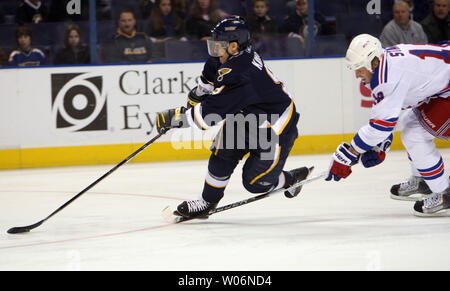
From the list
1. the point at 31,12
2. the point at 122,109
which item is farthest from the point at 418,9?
the point at 31,12

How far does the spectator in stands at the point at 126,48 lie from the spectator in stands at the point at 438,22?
2738 mm

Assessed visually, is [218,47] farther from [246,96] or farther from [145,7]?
[145,7]

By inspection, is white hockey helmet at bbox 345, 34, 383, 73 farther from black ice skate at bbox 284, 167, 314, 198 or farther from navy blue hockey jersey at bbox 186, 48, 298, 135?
black ice skate at bbox 284, 167, 314, 198

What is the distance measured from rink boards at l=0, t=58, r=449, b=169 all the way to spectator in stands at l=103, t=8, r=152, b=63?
0.09 meters

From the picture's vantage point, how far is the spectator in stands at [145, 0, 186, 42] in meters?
7.19

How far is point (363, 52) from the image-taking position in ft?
12.1

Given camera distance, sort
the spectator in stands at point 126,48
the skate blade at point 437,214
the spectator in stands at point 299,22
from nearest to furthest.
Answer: the skate blade at point 437,214
the spectator in stands at point 126,48
the spectator in stands at point 299,22

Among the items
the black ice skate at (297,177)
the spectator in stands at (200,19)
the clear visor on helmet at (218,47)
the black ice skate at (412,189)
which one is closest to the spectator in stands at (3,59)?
the spectator in stands at (200,19)

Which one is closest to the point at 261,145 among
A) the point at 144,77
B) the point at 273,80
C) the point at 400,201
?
the point at 273,80

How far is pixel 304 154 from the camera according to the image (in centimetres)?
728

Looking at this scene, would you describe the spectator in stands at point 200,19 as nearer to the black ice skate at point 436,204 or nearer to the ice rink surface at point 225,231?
the ice rink surface at point 225,231

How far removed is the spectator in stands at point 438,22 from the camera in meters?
7.43

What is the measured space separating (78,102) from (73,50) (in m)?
0.50
